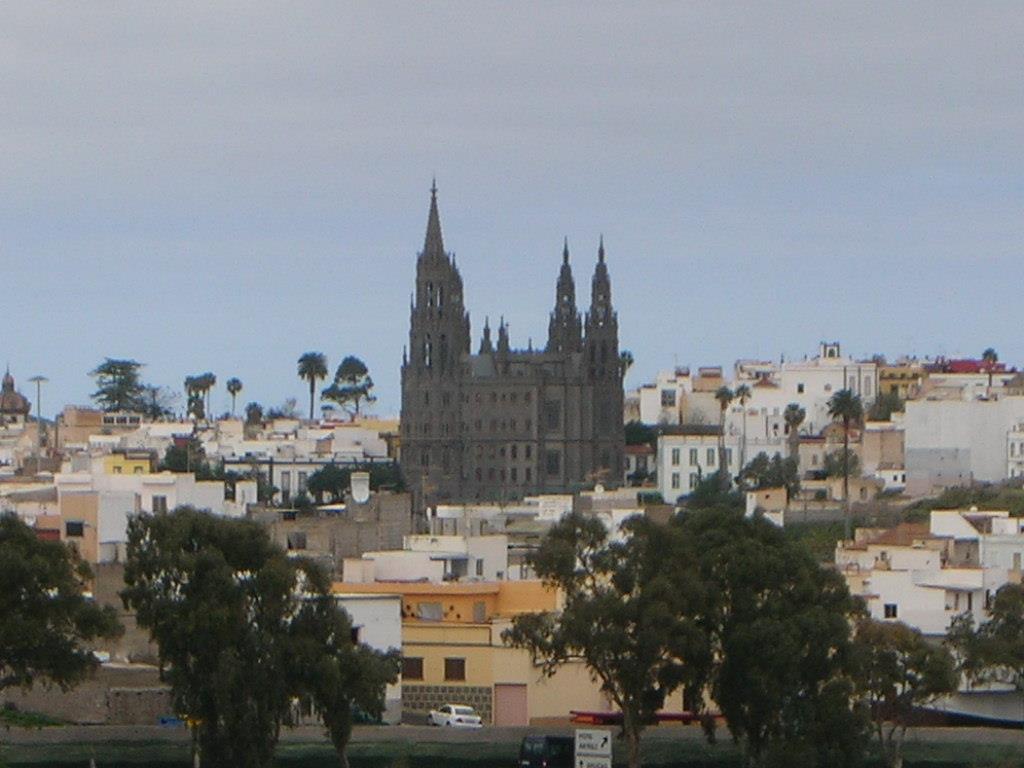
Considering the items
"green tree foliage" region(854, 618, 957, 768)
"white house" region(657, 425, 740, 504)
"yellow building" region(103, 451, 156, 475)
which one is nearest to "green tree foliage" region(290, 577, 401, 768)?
"green tree foliage" region(854, 618, 957, 768)

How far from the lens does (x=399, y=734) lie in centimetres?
5175

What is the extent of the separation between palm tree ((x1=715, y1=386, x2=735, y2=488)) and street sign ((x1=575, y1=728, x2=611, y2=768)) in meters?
102

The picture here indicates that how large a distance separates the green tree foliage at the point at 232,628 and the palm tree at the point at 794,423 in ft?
389

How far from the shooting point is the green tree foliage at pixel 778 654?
4975cm

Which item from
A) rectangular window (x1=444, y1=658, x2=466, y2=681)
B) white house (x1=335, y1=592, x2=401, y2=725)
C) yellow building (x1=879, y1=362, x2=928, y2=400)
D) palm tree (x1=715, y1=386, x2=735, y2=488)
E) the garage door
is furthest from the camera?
yellow building (x1=879, y1=362, x2=928, y2=400)

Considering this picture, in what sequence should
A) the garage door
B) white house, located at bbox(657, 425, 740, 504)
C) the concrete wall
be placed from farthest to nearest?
white house, located at bbox(657, 425, 740, 504), the garage door, the concrete wall

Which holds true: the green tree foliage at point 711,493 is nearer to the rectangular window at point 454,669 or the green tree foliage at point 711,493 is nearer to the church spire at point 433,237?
the church spire at point 433,237

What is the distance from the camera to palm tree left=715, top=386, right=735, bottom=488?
505ft

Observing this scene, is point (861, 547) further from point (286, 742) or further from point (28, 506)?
point (286, 742)

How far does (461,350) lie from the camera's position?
174m

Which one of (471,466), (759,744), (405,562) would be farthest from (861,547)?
(471,466)

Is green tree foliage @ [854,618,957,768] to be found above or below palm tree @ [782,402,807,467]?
below

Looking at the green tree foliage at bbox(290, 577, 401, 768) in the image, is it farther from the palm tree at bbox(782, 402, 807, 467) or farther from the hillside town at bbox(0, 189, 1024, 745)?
the palm tree at bbox(782, 402, 807, 467)

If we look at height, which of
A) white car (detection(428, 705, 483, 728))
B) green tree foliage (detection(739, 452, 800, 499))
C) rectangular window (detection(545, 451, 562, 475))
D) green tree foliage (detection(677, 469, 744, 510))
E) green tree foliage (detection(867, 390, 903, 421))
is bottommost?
white car (detection(428, 705, 483, 728))
